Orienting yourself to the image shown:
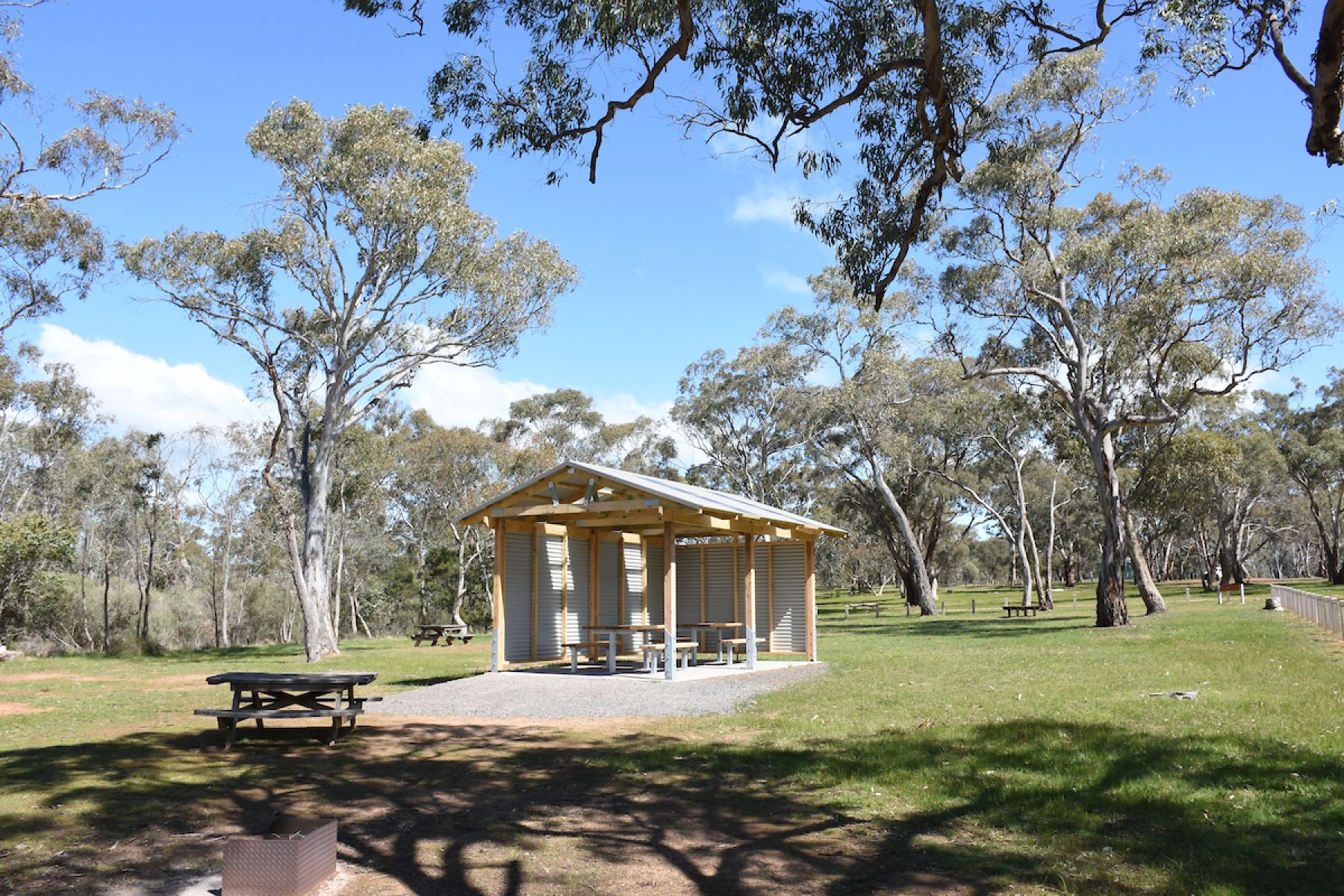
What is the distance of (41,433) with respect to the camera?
118 feet

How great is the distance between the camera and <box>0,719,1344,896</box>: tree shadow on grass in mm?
4832

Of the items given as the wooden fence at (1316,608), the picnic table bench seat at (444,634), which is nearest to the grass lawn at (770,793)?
the wooden fence at (1316,608)

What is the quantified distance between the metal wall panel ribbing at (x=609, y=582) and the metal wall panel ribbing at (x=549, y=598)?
124 cm

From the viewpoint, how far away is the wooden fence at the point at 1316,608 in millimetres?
17320

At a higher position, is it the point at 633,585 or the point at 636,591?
the point at 633,585

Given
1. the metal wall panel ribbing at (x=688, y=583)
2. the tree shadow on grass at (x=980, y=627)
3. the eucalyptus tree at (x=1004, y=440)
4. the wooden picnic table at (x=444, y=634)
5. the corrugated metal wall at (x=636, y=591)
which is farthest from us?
the eucalyptus tree at (x=1004, y=440)

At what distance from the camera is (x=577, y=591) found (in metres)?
17.4

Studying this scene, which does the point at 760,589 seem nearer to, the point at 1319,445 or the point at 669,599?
the point at 669,599

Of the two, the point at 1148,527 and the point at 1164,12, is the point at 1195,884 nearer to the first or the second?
the point at 1164,12

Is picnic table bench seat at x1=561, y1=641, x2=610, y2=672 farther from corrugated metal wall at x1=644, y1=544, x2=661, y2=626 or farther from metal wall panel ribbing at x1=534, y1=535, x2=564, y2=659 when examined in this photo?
corrugated metal wall at x1=644, y1=544, x2=661, y2=626

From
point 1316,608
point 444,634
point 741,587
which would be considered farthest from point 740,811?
point 444,634

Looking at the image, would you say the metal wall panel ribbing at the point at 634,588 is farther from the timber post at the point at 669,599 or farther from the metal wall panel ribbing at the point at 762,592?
the timber post at the point at 669,599

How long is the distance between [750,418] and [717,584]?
24949 mm

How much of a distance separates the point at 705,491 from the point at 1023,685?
6.79m
